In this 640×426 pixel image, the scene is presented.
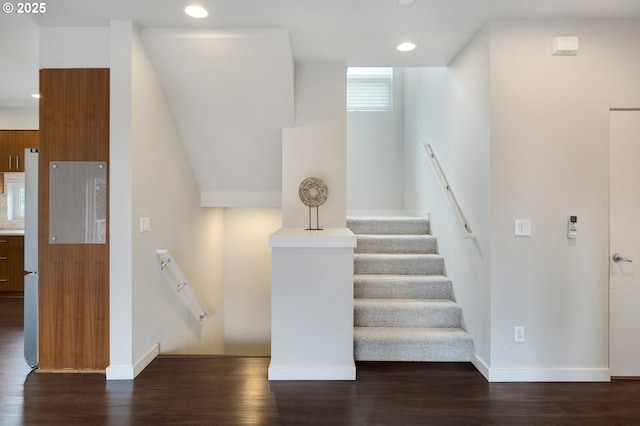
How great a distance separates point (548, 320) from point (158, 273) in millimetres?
3263

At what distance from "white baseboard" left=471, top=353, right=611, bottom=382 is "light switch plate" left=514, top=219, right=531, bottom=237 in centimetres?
104

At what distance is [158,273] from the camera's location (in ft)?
11.1

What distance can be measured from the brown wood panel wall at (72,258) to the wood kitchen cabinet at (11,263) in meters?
3.26

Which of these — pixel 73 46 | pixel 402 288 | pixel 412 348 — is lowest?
pixel 412 348

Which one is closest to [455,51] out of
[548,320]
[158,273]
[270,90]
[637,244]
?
[270,90]

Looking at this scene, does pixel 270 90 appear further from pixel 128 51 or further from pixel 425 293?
pixel 425 293

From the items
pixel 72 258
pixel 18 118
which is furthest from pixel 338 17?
pixel 18 118

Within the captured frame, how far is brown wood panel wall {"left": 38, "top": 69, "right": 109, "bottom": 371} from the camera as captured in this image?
2.99 meters

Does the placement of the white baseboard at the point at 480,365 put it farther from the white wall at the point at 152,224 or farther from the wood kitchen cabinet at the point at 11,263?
the wood kitchen cabinet at the point at 11,263

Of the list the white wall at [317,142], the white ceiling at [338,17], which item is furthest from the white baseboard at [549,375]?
the white ceiling at [338,17]

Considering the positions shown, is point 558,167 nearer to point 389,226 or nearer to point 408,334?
point 408,334

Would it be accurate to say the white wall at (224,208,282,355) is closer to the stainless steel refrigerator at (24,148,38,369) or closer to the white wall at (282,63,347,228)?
the white wall at (282,63,347,228)

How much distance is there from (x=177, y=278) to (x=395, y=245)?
93.3 inches

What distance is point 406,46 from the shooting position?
11.2 feet
